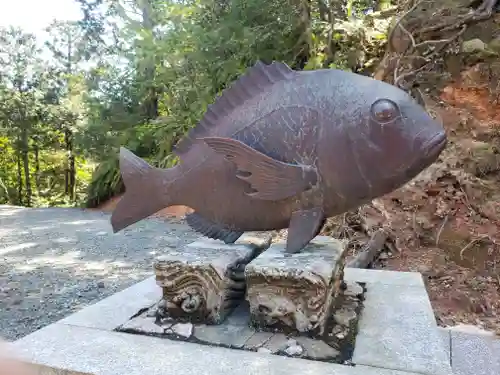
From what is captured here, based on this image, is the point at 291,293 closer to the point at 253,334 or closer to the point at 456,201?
the point at 253,334

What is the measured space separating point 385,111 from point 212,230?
1146 mm

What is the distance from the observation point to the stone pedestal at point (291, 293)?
2018 millimetres

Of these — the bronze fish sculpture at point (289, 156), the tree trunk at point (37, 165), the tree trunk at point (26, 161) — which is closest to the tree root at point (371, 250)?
the bronze fish sculpture at point (289, 156)

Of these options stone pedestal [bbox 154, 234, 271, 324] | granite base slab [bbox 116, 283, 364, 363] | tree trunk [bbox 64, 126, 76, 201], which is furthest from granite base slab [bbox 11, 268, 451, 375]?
tree trunk [bbox 64, 126, 76, 201]

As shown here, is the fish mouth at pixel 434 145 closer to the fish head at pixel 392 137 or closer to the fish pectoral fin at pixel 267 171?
the fish head at pixel 392 137

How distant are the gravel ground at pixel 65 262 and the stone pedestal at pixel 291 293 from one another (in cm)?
233

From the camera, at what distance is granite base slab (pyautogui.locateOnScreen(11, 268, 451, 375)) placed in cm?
176

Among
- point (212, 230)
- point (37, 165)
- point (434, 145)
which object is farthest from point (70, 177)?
point (434, 145)

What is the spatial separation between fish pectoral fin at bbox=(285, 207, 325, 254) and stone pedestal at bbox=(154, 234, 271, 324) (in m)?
0.33

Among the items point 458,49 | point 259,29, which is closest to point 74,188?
point 259,29

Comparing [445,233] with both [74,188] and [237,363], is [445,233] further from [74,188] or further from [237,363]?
[74,188]

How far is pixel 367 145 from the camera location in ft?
6.73

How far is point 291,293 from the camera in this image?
204cm

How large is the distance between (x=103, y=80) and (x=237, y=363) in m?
10.4
